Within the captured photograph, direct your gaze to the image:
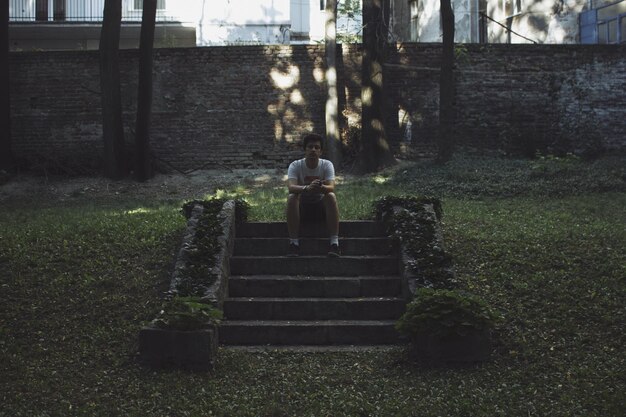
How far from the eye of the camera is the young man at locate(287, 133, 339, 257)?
9.09 m

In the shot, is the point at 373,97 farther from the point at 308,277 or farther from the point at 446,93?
the point at 308,277

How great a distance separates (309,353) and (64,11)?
2174 cm

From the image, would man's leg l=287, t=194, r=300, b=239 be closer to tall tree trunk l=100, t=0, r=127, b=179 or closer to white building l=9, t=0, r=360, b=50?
tall tree trunk l=100, t=0, r=127, b=179

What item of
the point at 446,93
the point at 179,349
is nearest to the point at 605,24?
the point at 446,93

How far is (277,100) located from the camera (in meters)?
19.5

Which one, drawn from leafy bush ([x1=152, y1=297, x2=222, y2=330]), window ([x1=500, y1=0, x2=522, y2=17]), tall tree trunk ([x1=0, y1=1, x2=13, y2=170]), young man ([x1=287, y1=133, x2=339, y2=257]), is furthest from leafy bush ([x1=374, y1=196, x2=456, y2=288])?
window ([x1=500, y1=0, x2=522, y2=17])

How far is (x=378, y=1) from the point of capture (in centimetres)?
1858

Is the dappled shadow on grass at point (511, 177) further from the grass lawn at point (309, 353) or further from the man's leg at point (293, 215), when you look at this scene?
the man's leg at point (293, 215)

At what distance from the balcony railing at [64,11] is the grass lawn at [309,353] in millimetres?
15509

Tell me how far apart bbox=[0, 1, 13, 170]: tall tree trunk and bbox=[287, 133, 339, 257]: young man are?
11.3 meters

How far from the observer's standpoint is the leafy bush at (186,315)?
23.4 ft

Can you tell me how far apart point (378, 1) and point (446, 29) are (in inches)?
75.5

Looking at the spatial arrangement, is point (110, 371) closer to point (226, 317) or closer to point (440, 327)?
point (226, 317)

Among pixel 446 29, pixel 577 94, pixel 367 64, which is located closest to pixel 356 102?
pixel 367 64
